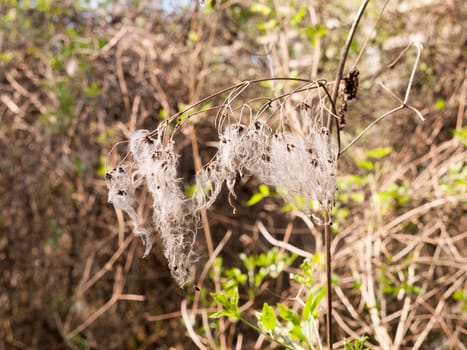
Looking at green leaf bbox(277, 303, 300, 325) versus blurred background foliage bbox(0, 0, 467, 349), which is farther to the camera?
blurred background foliage bbox(0, 0, 467, 349)

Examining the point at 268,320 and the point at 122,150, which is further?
the point at 122,150

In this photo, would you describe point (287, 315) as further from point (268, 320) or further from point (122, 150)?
point (122, 150)

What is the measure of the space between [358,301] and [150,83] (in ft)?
5.00

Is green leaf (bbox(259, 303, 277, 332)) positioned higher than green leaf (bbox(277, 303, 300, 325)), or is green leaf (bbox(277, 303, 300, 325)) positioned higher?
green leaf (bbox(259, 303, 277, 332))

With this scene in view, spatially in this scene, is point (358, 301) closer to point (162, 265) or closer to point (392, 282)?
point (392, 282)

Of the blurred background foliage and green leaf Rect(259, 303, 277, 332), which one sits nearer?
green leaf Rect(259, 303, 277, 332)

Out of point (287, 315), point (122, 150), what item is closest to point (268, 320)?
point (287, 315)

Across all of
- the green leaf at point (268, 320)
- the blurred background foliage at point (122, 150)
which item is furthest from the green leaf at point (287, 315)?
the blurred background foliage at point (122, 150)

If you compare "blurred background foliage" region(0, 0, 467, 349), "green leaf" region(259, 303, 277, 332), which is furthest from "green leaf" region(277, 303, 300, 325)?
"blurred background foliage" region(0, 0, 467, 349)

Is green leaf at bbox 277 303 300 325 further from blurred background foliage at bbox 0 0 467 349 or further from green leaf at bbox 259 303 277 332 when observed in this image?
blurred background foliage at bbox 0 0 467 349

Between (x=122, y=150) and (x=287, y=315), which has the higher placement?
(x=122, y=150)

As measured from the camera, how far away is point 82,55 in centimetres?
321

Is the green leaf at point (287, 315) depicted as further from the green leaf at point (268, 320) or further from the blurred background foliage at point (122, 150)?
the blurred background foliage at point (122, 150)

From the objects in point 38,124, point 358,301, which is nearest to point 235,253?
point 358,301
